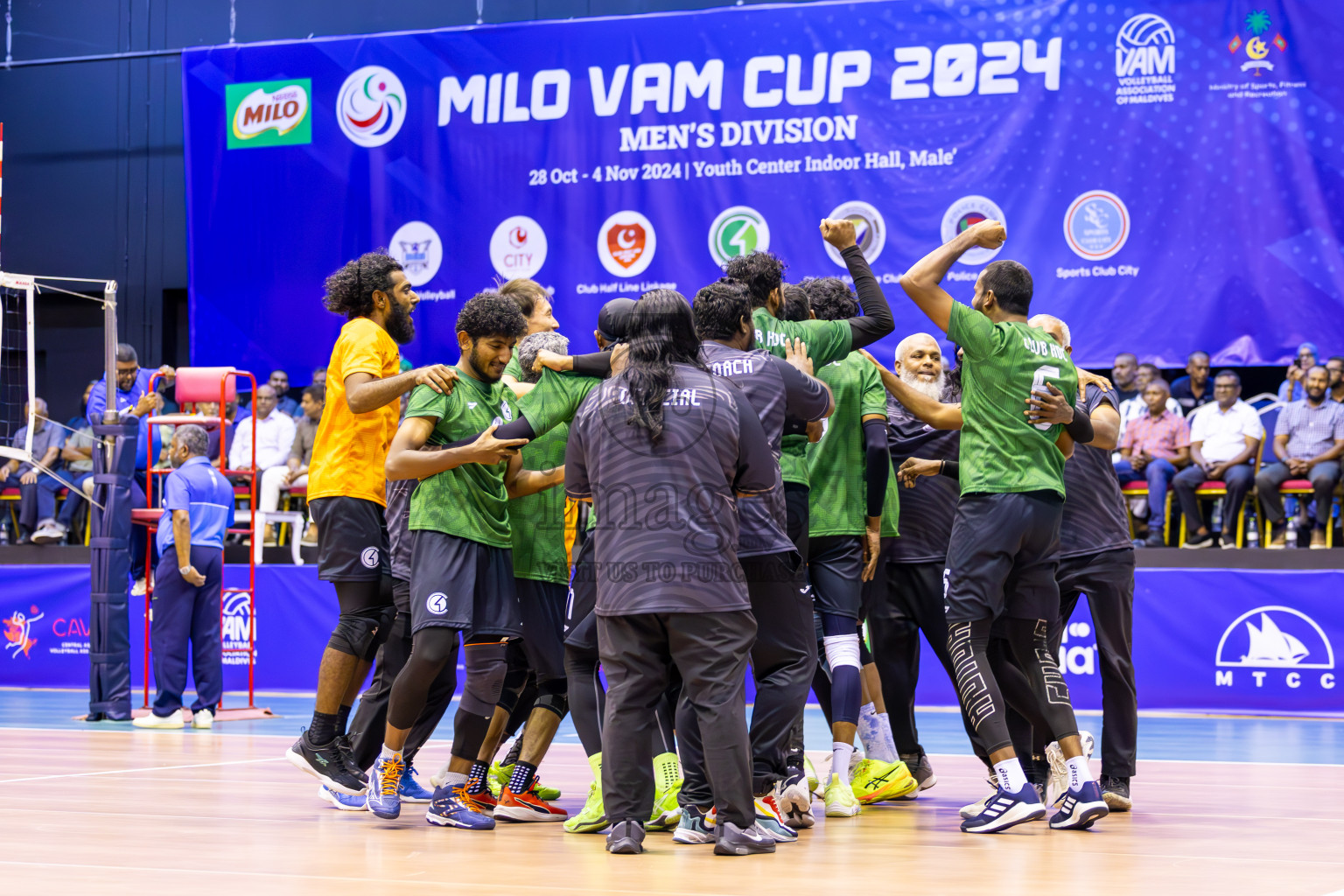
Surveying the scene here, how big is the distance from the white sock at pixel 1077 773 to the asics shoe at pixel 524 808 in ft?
6.29

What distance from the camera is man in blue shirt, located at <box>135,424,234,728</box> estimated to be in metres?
9.45

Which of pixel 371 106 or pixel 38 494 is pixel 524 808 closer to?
pixel 371 106

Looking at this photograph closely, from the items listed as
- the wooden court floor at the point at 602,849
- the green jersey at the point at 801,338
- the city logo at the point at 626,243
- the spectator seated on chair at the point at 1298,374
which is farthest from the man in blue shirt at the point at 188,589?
the spectator seated on chair at the point at 1298,374

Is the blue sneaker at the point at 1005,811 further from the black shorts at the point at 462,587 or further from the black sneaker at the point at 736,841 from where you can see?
the black shorts at the point at 462,587

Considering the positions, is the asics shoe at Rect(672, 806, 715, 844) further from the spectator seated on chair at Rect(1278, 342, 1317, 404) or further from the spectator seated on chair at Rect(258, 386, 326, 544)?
the spectator seated on chair at Rect(258, 386, 326, 544)

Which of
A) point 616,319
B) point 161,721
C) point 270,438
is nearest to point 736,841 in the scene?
point 616,319

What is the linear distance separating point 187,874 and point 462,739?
4.15 ft

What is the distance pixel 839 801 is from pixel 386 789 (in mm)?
1745

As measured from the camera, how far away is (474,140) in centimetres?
1359

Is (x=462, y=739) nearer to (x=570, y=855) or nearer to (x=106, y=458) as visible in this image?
(x=570, y=855)

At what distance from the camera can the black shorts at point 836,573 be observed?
18.5ft

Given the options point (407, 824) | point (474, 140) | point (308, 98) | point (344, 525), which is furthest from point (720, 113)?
point (407, 824)

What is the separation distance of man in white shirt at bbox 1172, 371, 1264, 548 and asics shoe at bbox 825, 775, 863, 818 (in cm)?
653

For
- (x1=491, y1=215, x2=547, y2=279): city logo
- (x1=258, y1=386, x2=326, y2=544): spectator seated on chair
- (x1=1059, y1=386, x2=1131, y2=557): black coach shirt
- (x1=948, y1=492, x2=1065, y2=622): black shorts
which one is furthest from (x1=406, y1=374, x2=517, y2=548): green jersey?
(x1=258, y1=386, x2=326, y2=544): spectator seated on chair
